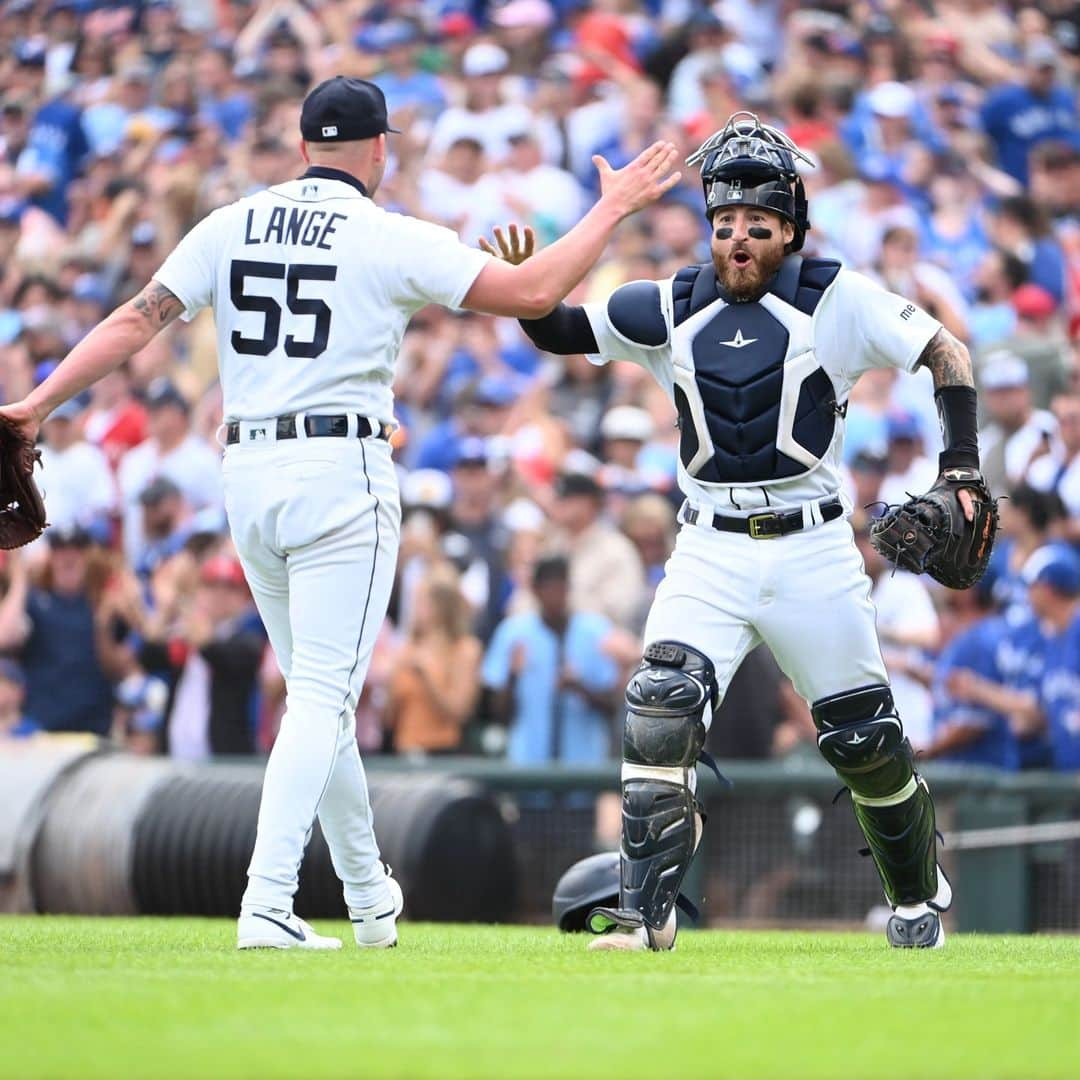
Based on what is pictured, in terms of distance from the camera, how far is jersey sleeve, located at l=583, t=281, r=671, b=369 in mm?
6809

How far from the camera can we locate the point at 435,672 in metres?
11.8

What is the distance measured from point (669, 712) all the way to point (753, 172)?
173 cm

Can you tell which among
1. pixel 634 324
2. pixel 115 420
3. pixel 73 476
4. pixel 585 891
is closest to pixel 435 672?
pixel 73 476

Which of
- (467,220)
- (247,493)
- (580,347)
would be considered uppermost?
(467,220)

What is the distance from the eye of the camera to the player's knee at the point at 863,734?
674 cm

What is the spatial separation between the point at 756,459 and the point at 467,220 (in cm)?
960

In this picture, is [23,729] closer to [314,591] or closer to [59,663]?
[59,663]

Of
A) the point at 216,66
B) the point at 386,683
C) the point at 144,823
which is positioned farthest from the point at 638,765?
the point at 216,66

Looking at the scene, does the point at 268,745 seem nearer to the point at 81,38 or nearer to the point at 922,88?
the point at 922,88

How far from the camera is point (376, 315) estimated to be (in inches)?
247

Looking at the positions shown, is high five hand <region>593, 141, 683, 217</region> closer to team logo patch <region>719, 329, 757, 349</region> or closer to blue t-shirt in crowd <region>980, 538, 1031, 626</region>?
team logo patch <region>719, 329, 757, 349</region>

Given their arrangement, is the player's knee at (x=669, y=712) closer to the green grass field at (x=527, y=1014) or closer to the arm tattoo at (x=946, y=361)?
the green grass field at (x=527, y=1014)

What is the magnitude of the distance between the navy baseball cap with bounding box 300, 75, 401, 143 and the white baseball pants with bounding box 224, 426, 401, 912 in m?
0.93

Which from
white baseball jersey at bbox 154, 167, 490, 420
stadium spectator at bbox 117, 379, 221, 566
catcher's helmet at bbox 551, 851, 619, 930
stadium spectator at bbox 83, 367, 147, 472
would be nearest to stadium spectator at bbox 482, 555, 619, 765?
stadium spectator at bbox 117, 379, 221, 566
